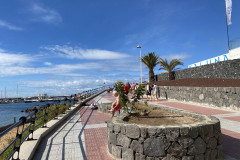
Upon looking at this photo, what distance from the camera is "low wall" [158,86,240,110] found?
35.1 ft

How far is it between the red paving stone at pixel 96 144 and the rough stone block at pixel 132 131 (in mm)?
920

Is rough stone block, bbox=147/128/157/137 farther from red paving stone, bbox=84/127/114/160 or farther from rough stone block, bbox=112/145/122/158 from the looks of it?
red paving stone, bbox=84/127/114/160

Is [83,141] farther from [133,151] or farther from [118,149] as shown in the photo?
[133,151]

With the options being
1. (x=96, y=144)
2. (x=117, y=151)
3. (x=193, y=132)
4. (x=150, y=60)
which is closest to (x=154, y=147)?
(x=193, y=132)

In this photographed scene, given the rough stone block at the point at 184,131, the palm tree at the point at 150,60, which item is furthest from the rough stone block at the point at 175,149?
the palm tree at the point at 150,60

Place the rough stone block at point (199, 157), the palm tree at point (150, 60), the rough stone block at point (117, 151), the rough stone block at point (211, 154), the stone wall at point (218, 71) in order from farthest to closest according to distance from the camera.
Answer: the palm tree at point (150, 60) < the stone wall at point (218, 71) < the rough stone block at point (117, 151) < the rough stone block at point (211, 154) < the rough stone block at point (199, 157)

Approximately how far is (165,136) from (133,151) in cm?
88

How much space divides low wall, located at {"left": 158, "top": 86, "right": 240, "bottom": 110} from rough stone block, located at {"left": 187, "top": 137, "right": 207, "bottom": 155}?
8.61 meters

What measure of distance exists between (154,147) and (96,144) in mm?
2242

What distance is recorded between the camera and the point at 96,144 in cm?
527

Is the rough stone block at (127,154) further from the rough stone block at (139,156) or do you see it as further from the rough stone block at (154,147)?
the rough stone block at (154,147)

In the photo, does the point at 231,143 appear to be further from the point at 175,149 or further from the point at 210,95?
the point at 210,95

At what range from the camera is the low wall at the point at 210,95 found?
35.1 feet

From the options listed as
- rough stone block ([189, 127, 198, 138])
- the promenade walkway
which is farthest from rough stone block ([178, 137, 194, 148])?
the promenade walkway
